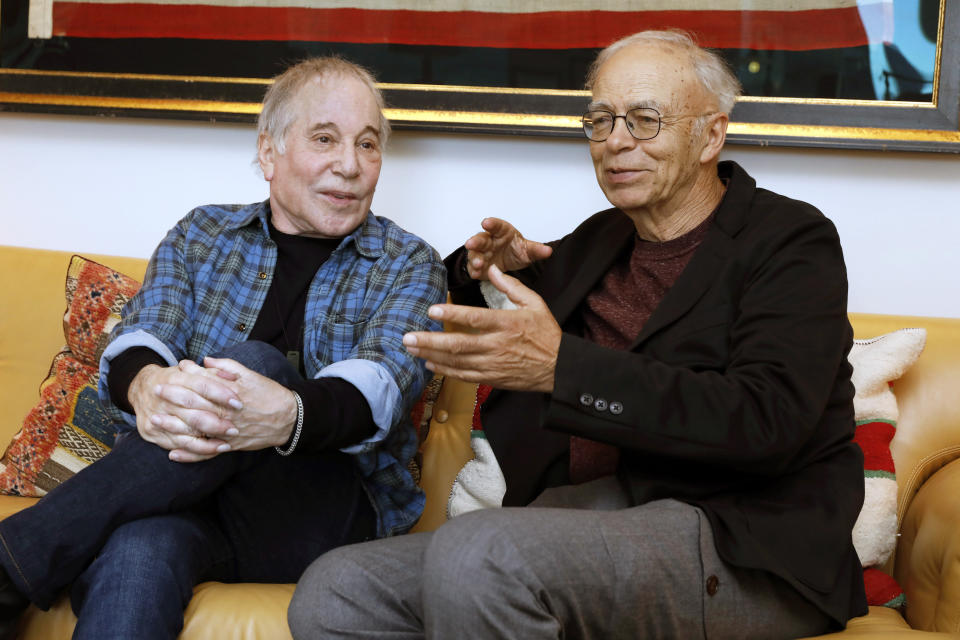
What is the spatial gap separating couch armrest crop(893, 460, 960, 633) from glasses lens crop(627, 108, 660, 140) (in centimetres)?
79

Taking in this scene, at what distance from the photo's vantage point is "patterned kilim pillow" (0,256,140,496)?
75.5 inches

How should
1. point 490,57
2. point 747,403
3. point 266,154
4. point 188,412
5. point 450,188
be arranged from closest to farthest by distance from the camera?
point 747,403 < point 188,412 < point 266,154 < point 490,57 < point 450,188

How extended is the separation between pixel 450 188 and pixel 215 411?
1030mm

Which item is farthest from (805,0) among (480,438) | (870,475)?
(480,438)

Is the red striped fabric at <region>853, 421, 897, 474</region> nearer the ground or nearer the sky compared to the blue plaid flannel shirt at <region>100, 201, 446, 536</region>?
nearer the ground

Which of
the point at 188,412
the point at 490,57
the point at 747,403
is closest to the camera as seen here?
the point at 747,403

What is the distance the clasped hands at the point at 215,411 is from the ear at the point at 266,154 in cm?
59

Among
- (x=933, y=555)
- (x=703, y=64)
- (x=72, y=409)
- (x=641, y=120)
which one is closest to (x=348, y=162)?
(x=641, y=120)

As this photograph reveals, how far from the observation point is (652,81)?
1510 mm

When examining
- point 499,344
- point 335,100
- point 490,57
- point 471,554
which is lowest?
point 471,554

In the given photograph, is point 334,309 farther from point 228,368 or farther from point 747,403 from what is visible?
point 747,403

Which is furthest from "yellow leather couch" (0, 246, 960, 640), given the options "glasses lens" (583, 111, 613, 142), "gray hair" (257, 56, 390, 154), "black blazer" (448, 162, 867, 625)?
"glasses lens" (583, 111, 613, 142)

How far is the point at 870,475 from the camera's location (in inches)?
63.6

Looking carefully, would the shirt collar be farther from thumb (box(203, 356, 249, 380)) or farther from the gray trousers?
the gray trousers
